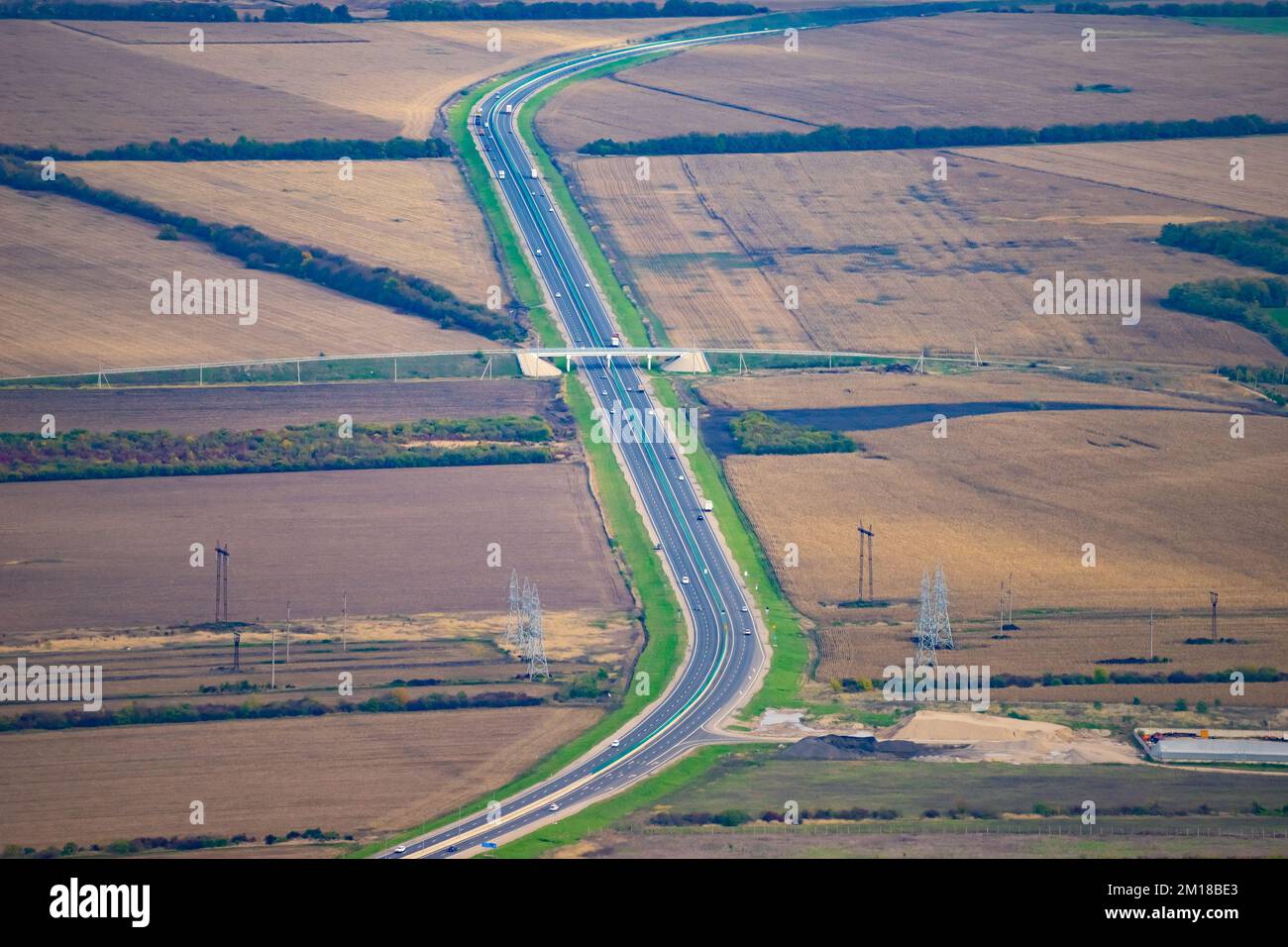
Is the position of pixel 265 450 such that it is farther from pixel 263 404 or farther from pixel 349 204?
pixel 349 204

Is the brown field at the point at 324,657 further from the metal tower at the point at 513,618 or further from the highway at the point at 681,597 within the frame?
the highway at the point at 681,597

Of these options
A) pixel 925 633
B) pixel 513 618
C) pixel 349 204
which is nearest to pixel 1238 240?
pixel 349 204

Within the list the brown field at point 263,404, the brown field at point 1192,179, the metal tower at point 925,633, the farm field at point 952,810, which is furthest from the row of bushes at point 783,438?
the brown field at point 1192,179

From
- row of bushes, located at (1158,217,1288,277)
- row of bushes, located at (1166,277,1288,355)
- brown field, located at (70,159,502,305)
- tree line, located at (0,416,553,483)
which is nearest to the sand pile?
tree line, located at (0,416,553,483)

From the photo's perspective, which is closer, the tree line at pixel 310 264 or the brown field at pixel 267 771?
the brown field at pixel 267 771

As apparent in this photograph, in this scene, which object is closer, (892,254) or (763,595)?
(763,595)

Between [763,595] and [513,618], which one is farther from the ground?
[763,595]
